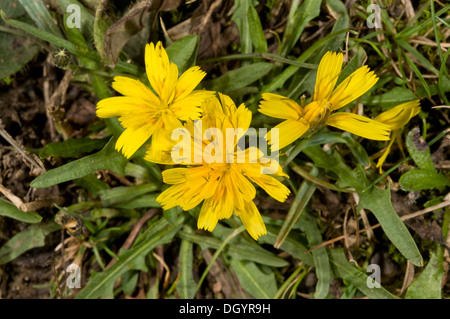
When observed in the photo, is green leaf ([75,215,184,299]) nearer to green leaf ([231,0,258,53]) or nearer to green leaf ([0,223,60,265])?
green leaf ([0,223,60,265])

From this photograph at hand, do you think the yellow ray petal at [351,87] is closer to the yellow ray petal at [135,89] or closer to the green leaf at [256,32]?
the green leaf at [256,32]

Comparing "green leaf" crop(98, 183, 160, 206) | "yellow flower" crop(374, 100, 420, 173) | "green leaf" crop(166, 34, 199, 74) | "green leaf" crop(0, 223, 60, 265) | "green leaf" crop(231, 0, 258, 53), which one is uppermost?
"green leaf" crop(231, 0, 258, 53)

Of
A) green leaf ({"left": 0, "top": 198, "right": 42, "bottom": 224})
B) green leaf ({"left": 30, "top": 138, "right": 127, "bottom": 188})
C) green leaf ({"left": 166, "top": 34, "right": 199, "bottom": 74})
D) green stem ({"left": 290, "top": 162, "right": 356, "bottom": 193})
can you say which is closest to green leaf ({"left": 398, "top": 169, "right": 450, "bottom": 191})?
green stem ({"left": 290, "top": 162, "right": 356, "bottom": 193})

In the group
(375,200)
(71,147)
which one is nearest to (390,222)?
(375,200)

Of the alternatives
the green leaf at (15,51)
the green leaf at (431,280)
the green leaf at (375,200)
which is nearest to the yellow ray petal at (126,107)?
the green leaf at (375,200)

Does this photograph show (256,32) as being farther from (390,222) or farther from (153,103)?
(390,222)
